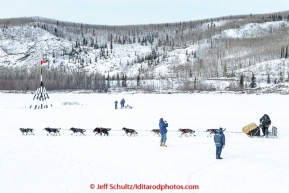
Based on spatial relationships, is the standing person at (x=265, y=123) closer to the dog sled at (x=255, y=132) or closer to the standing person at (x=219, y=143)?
the dog sled at (x=255, y=132)

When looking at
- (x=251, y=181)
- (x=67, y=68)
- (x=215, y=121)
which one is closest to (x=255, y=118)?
(x=215, y=121)

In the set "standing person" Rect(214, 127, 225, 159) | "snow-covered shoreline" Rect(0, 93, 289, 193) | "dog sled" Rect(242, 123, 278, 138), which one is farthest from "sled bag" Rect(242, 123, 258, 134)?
"standing person" Rect(214, 127, 225, 159)

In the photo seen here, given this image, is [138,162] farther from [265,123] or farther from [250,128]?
[265,123]

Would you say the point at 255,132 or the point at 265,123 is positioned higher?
the point at 265,123

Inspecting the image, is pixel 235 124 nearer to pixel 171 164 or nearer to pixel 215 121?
pixel 215 121

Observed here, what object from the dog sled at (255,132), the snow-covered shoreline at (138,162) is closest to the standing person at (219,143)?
the snow-covered shoreline at (138,162)

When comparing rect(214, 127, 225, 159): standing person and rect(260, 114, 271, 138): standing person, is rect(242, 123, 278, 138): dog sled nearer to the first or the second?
rect(260, 114, 271, 138): standing person

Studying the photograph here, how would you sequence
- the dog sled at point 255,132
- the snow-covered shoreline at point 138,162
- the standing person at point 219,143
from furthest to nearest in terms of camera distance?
the dog sled at point 255,132 < the standing person at point 219,143 < the snow-covered shoreline at point 138,162

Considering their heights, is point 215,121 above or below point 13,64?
below

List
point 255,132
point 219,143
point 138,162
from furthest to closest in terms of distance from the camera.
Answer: point 255,132 < point 219,143 < point 138,162

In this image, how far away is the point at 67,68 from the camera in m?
196

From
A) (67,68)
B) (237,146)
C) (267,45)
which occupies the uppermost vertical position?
(267,45)

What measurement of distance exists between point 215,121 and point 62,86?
361ft

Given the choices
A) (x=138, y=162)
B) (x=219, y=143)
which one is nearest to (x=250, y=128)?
(x=219, y=143)
